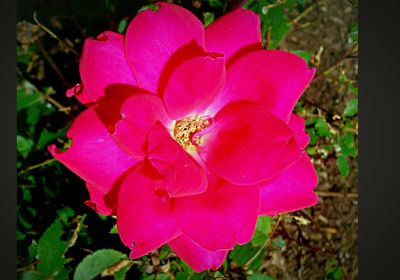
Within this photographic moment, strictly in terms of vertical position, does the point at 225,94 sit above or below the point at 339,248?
above

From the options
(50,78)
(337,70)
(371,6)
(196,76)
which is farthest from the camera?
(337,70)

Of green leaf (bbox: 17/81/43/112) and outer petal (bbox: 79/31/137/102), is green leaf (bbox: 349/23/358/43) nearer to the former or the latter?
outer petal (bbox: 79/31/137/102)

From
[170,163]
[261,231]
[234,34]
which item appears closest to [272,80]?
[234,34]

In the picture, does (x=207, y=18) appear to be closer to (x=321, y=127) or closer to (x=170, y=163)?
(x=321, y=127)

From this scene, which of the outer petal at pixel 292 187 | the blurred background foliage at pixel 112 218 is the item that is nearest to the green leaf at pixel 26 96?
the blurred background foliage at pixel 112 218

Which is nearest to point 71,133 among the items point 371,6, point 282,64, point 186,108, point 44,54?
point 186,108

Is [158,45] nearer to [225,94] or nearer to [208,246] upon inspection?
[225,94]
